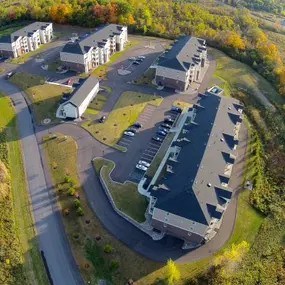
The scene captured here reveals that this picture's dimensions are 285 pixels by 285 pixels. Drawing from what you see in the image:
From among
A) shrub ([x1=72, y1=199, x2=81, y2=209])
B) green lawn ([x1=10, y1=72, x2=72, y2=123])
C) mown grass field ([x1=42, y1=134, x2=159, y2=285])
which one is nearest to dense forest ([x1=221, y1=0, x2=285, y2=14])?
green lawn ([x1=10, y1=72, x2=72, y2=123])

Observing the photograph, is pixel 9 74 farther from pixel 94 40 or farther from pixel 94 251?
pixel 94 251

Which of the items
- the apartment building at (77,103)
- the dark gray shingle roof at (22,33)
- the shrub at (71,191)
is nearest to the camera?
the shrub at (71,191)

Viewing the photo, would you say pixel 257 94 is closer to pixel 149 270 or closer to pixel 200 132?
pixel 200 132

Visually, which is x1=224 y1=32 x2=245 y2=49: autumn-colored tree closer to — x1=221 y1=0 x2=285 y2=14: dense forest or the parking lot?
the parking lot

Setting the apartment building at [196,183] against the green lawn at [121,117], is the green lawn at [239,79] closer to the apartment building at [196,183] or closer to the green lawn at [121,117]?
the green lawn at [121,117]

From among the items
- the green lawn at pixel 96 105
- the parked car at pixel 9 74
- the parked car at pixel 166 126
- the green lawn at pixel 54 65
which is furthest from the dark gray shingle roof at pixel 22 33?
the parked car at pixel 166 126
